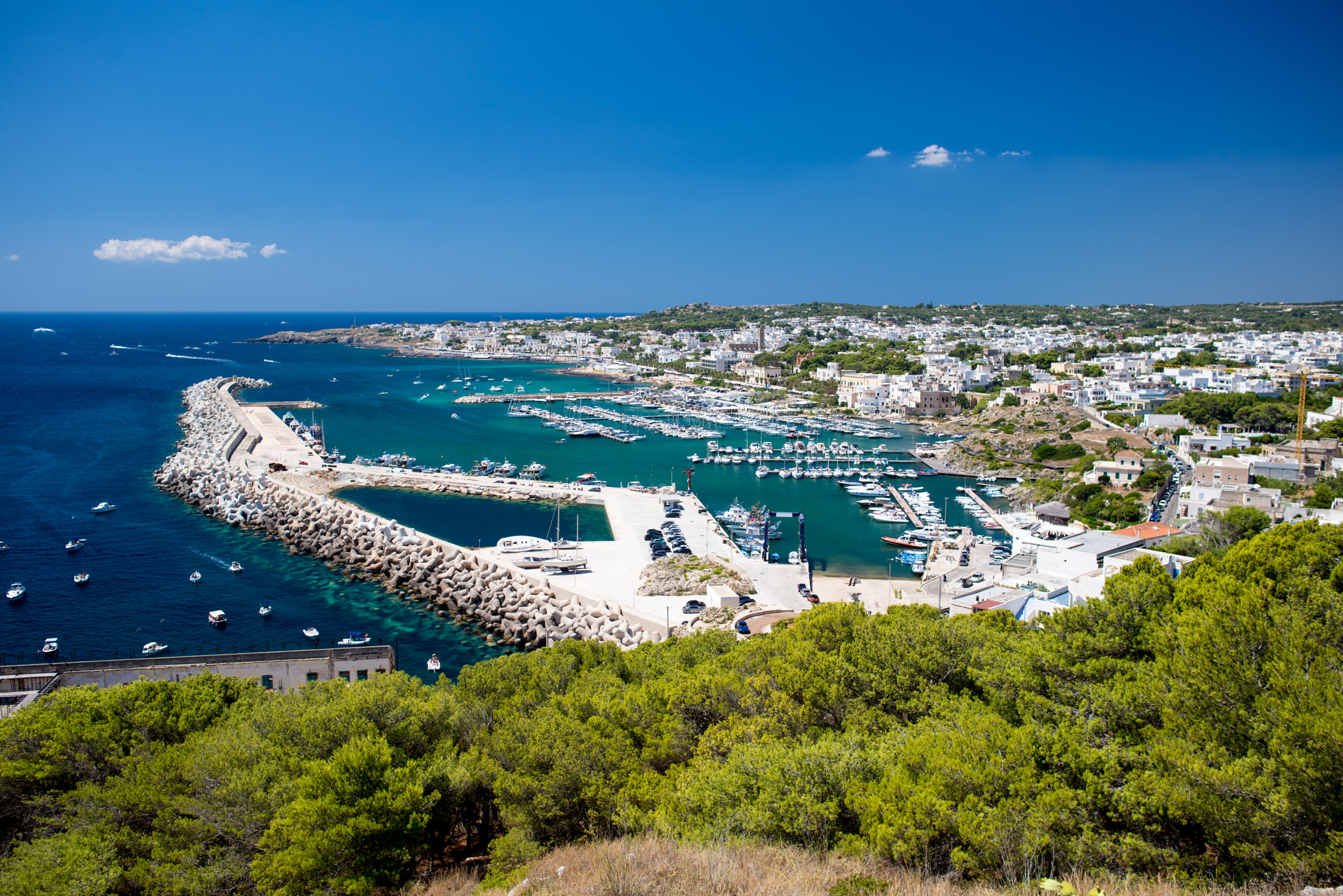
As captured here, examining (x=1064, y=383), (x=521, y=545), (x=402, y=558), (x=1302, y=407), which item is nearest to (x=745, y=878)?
(x=521, y=545)

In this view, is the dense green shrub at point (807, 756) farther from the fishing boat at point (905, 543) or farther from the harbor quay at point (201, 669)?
the fishing boat at point (905, 543)

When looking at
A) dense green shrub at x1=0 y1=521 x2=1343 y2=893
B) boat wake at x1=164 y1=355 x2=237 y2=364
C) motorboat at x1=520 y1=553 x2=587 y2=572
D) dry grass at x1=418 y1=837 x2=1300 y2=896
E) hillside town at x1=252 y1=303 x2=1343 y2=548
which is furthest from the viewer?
boat wake at x1=164 y1=355 x2=237 y2=364

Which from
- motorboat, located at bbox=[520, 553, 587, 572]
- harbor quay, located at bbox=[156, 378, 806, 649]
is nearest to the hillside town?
harbor quay, located at bbox=[156, 378, 806, 649]

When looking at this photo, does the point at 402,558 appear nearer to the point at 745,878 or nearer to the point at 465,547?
the point at 465,547

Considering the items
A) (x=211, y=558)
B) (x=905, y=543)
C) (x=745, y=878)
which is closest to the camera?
(x=745, y=878)

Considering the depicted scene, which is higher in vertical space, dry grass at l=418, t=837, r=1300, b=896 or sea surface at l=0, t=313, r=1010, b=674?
dry grass at l=418, t=837, r=1300, b=896

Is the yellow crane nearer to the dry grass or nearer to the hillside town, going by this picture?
the hillside town

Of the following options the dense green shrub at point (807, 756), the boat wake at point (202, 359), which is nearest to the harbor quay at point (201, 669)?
the dense green shrub at point (807, 756)
